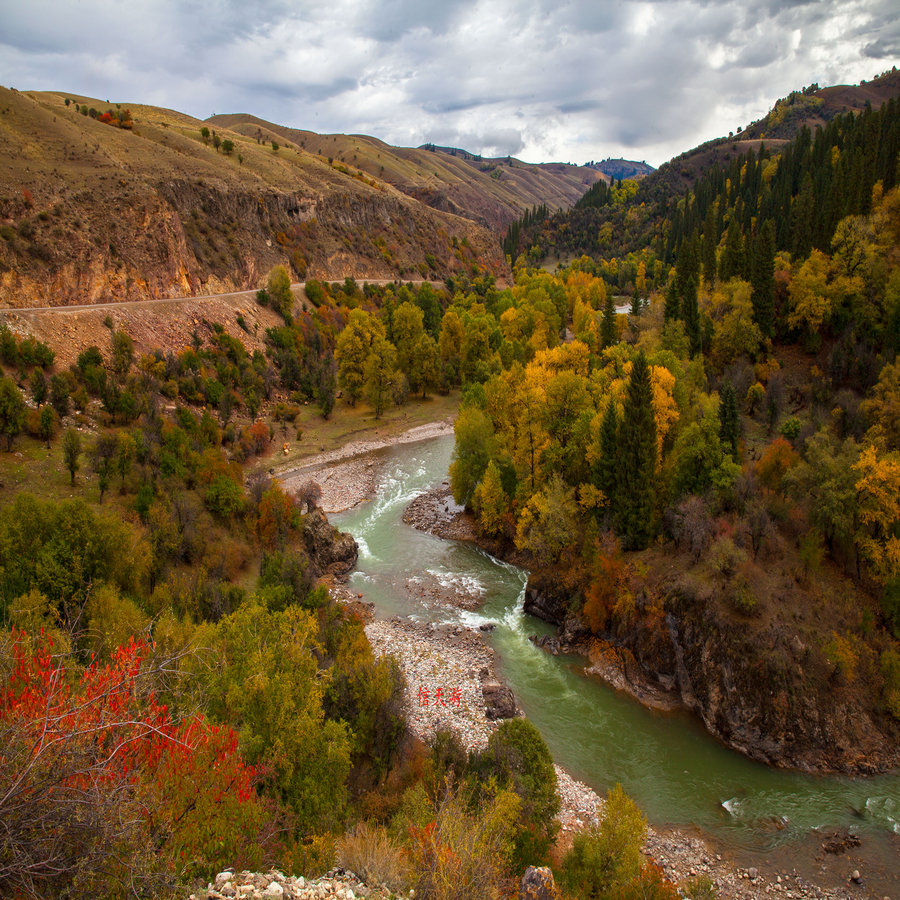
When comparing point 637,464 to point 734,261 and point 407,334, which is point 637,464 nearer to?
point 734,261

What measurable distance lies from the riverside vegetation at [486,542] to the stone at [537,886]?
1.05m

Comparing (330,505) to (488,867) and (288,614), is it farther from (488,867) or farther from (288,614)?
(488,867)

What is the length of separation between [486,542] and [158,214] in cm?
5254

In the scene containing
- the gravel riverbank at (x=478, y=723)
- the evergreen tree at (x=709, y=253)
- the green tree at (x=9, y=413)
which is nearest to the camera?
the gravel riverbank at (x=478, y=723)

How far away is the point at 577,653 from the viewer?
28.9m

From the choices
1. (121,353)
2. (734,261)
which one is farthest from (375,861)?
(734,261)

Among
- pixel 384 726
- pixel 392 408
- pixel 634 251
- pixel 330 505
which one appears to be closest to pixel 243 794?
pixel 384 726

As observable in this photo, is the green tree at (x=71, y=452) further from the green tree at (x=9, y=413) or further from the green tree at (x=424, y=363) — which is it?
the green tree at (x=424, y=363)

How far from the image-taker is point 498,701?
81.0 ft

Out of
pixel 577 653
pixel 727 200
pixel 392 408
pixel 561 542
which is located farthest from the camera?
pixel 727 200

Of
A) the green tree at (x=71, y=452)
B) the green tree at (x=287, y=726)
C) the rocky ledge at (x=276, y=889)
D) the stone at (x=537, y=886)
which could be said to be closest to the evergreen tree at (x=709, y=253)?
the green tree at (x=71, y=452)

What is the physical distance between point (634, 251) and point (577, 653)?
145 metres

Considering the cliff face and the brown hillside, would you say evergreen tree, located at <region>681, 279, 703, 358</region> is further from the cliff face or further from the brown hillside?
the brown hillside

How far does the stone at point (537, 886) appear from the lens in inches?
517
